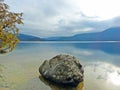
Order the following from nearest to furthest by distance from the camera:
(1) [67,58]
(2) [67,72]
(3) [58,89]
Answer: (3) [58,89] < (2) [67,72] < (1) [67,58]

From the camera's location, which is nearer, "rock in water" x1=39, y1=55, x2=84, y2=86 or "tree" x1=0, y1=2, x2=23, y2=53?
"tree" x1=0, y1=2, x2=23, y2=53

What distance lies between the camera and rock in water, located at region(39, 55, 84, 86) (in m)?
29.9

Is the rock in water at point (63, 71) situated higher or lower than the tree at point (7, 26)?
lower

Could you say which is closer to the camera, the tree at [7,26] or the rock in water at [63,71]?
the tree at [7,26]

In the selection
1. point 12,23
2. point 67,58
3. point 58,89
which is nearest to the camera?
point 12,23

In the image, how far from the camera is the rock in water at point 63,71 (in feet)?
98.0

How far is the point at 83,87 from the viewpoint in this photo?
30.6 metres

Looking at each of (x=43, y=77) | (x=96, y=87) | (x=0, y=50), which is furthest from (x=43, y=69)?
(x=0, y=50)

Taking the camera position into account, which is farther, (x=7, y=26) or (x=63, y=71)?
(x=63, y=71)

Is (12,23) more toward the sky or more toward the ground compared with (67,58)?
more toward the sky

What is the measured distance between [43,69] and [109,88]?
1024 cm

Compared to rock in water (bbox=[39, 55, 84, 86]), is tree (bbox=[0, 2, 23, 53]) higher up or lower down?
higher up

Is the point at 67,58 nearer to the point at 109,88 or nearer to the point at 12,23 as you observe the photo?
the point at 109,88

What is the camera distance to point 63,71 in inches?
1196
